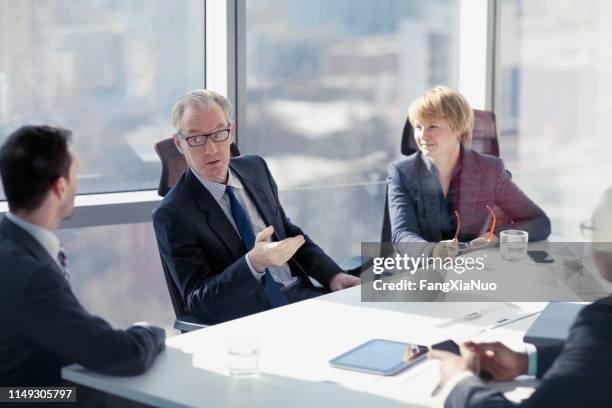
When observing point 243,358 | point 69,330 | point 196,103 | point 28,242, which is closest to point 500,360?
point 243,358

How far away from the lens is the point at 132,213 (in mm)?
3771

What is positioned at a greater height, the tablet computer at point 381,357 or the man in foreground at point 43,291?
the man in foreground at point 43,291

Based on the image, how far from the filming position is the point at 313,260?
3139 mm

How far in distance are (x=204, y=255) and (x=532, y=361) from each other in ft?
4.33

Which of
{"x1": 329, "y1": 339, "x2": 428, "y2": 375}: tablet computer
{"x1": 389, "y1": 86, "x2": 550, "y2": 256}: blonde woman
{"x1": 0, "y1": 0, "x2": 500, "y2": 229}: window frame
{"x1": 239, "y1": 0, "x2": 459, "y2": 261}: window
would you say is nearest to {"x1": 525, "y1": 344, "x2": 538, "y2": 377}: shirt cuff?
{"x1": 329, "y1": 339, "x2": 428, "y2": 375}: tablet computer

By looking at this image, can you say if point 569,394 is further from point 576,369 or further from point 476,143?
point 476,143

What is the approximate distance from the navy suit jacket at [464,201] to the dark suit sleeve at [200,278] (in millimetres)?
932

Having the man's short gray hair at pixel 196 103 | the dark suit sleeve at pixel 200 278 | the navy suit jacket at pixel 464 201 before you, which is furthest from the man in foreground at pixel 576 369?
the navy suit jacket at pixel 464 201

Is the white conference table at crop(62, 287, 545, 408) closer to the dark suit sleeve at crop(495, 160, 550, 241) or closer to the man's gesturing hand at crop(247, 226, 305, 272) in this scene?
the man's gesturing hand at crop(247, 226, 305, 272)

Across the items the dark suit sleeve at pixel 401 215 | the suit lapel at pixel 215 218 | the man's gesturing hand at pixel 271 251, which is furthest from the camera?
the dark suit sleeve at pixel 401 215

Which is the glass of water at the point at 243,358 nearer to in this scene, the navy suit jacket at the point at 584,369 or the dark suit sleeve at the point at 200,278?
the navy suit jacket at the point at 584,369

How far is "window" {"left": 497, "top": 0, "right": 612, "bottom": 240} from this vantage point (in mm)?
5969

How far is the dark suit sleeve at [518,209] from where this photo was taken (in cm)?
340

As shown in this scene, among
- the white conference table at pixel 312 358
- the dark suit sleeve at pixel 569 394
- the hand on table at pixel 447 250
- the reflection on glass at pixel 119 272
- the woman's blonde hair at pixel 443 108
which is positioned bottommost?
the reflection on glass at pixel 119 272
